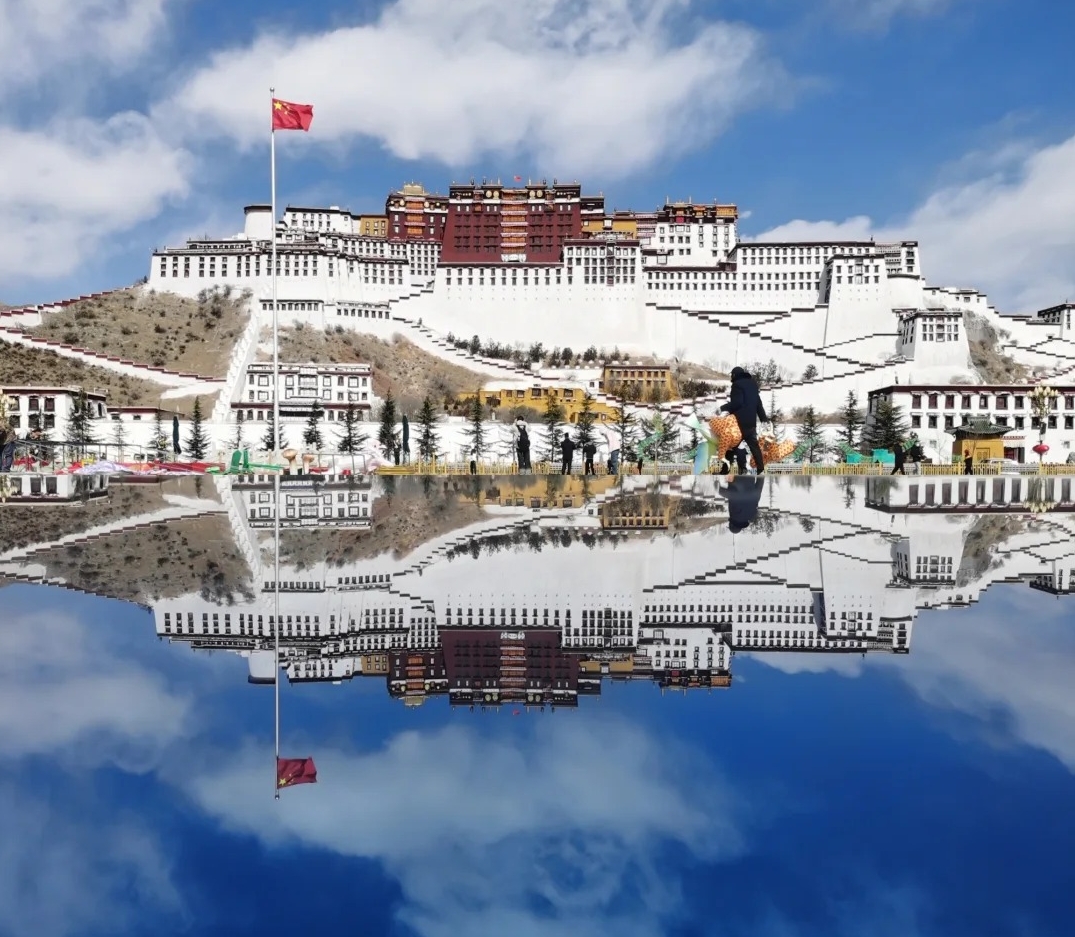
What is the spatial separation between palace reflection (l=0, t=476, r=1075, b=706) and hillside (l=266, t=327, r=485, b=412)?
4368 cm

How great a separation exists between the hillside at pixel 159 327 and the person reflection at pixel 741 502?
43818mm

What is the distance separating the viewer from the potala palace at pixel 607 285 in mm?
58938

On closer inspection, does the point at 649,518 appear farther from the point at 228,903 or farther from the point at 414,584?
the point at 228,903

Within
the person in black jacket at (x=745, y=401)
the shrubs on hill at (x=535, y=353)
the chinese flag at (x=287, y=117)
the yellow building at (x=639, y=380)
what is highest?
the chinese flag at (x=287, y=117)

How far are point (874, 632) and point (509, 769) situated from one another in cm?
213

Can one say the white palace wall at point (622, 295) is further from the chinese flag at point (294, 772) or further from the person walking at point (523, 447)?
the chinese flag at point (294, 772)

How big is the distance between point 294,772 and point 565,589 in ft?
8.65

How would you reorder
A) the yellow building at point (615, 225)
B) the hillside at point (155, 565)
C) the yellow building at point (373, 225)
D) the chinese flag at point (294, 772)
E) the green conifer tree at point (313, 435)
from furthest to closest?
1. the yellow building at point (373, 225)
2. the yellow building at point (615, 225)
3. the green conifer tree at point (313, 435)
4. the hillside at point (155, 565)
5. the chinese flag at point (294, 772)

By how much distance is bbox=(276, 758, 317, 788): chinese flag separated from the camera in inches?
82.3

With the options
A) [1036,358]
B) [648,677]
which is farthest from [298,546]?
[1036,358]

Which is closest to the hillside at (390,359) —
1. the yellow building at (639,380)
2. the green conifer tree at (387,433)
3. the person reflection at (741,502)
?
the yellow building at (639,380)

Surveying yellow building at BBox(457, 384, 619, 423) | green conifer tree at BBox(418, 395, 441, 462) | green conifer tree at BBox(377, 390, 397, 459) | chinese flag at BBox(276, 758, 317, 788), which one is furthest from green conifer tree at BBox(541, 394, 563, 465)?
chinese flag at BBox(276, 758, 317, 788)

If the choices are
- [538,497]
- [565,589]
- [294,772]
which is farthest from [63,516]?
[294,772]

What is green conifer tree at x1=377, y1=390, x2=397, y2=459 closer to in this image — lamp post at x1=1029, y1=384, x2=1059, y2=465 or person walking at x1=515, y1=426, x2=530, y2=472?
person walking at x1=515, y1=426, x2=530, y2=472
